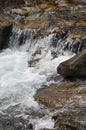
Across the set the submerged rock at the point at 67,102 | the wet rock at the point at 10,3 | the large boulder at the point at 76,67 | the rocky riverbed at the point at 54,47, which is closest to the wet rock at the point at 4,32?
the rocky riverbed at the point at 54,47

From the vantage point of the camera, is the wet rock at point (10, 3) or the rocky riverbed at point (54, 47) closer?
the rocky riverbed at point (54, 47)

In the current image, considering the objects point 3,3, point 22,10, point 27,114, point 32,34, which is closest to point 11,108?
point 27,114

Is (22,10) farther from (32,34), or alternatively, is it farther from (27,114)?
(27,114)

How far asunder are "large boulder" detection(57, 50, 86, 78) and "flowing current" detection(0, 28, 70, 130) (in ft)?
2.77

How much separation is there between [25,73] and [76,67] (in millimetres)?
2998

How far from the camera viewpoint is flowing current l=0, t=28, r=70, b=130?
13.6 m

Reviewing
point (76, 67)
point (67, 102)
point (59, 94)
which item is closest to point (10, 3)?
point (76, 67)

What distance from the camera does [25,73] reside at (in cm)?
1712

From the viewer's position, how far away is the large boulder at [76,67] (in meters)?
15.2

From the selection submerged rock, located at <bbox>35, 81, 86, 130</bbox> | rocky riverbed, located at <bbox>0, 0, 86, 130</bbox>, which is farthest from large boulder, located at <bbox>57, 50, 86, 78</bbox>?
submerged rock, located at <bbox>35, 81, 86, 130</bbox>

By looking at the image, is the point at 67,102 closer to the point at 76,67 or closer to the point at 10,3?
the point at 76,67

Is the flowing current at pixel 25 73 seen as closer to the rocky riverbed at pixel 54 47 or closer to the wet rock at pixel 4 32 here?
the rocky riverbed at pixel 54 47

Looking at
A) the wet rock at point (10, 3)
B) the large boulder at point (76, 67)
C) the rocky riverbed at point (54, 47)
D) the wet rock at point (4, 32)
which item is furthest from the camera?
the wet rock at point (10, 3)

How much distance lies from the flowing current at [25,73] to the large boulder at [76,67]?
2.77 ft
